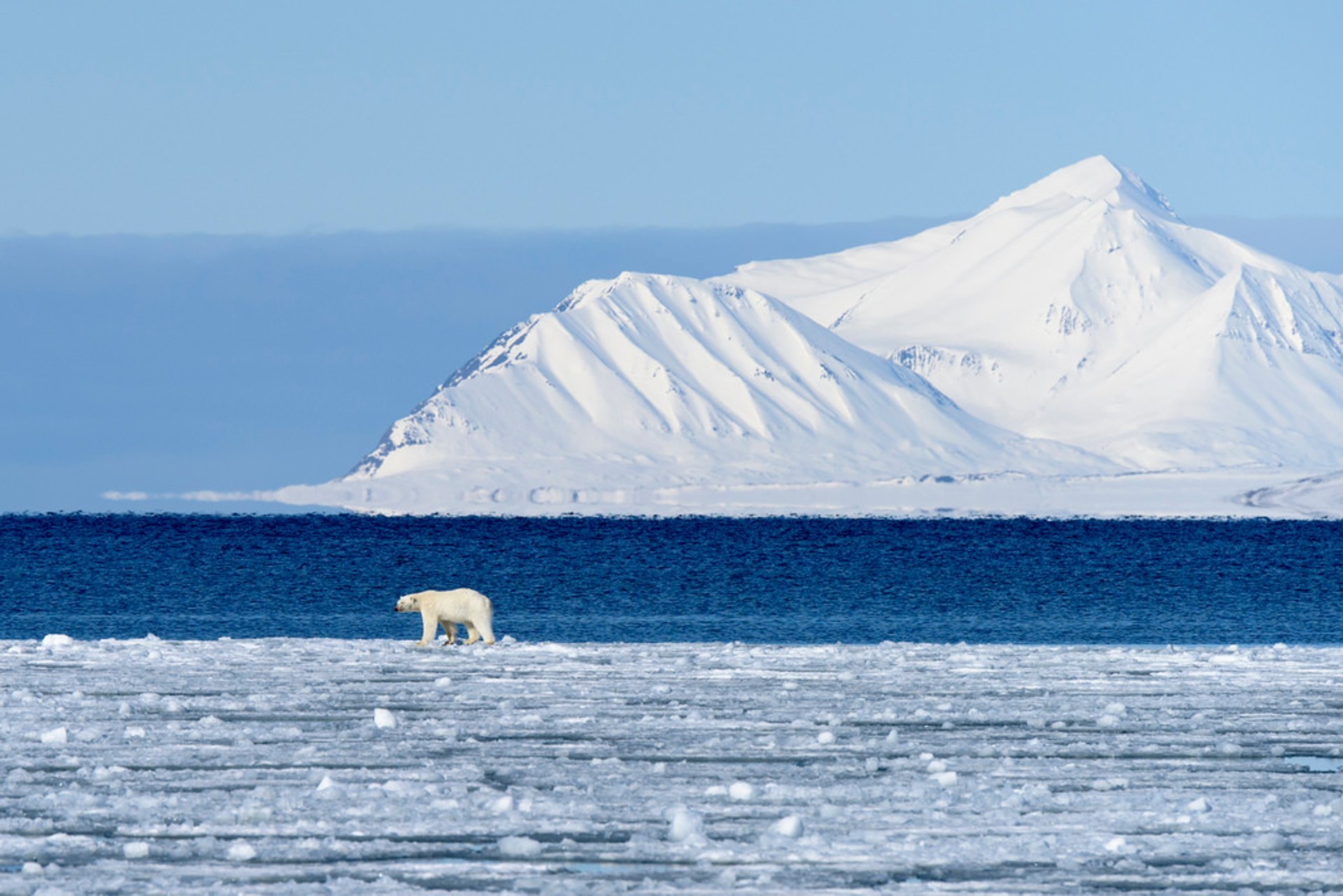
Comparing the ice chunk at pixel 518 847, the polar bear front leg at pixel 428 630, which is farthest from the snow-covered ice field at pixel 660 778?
the polar bear front leg at pixel 428 630

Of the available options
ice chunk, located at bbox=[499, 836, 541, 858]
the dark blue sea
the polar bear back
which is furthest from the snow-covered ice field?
the dark blue sea

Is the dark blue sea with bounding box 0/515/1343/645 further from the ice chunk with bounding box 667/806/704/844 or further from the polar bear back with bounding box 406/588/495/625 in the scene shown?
the ice chunk with bounding box 667/806/704/844

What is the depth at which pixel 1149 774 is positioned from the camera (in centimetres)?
1500

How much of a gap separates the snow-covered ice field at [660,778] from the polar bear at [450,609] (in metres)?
1.88

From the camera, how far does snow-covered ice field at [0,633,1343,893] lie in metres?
11.6

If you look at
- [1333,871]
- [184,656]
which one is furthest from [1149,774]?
[184,656]

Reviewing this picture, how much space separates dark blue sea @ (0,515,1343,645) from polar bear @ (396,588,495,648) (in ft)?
52.7

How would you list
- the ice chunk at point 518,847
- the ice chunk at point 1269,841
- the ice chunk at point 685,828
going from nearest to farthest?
the ice chunk at point 518,847
the ice chunk at point 1269,841
the ice chunk at point 685,828

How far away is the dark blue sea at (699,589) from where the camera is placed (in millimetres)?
48188

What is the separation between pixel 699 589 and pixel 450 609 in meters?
46.8

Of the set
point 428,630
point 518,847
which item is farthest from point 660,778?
point 428,630

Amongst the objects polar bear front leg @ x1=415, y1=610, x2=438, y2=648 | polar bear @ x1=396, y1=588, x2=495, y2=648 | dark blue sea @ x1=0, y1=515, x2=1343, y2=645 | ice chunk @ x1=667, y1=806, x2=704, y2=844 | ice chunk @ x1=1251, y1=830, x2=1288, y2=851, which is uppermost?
dark blue sea @ x1=0, y1=515, x2=1343, y2=645

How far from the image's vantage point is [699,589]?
2842 inches

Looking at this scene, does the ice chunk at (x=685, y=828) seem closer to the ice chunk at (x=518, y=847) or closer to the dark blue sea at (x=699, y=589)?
the ice chunk at (x=518, y=847)
